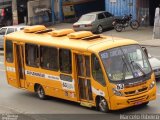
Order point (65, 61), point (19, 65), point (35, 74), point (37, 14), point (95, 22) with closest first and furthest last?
point (65, 61)
point (35, 74)
point (19, 65)
point (95, 22)
point (37, 14)

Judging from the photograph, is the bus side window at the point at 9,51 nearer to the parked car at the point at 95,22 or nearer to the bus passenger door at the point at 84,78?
the bus passenger door at the point at 84,78

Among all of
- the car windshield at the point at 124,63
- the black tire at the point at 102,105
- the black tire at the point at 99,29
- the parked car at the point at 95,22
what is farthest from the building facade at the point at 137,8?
the black tire at the point at 102,105

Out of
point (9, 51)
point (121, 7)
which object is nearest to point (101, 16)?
point (121, 7)

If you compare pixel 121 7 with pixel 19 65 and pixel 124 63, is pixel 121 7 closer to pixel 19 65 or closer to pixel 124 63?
pixel 19 65

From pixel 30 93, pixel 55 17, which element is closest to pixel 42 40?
pixel 30 93

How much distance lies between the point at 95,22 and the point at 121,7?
4.70m

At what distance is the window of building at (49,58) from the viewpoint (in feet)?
63.5

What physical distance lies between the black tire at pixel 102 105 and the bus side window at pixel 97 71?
567 millimetres

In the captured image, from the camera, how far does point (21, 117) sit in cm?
1723

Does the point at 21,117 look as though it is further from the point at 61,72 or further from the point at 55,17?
the point at 55,17

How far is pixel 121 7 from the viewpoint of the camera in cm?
4381

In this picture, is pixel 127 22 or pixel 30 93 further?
pixel 127 22

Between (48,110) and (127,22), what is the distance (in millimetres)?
22816

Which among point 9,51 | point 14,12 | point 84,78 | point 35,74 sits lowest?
point 14,12
